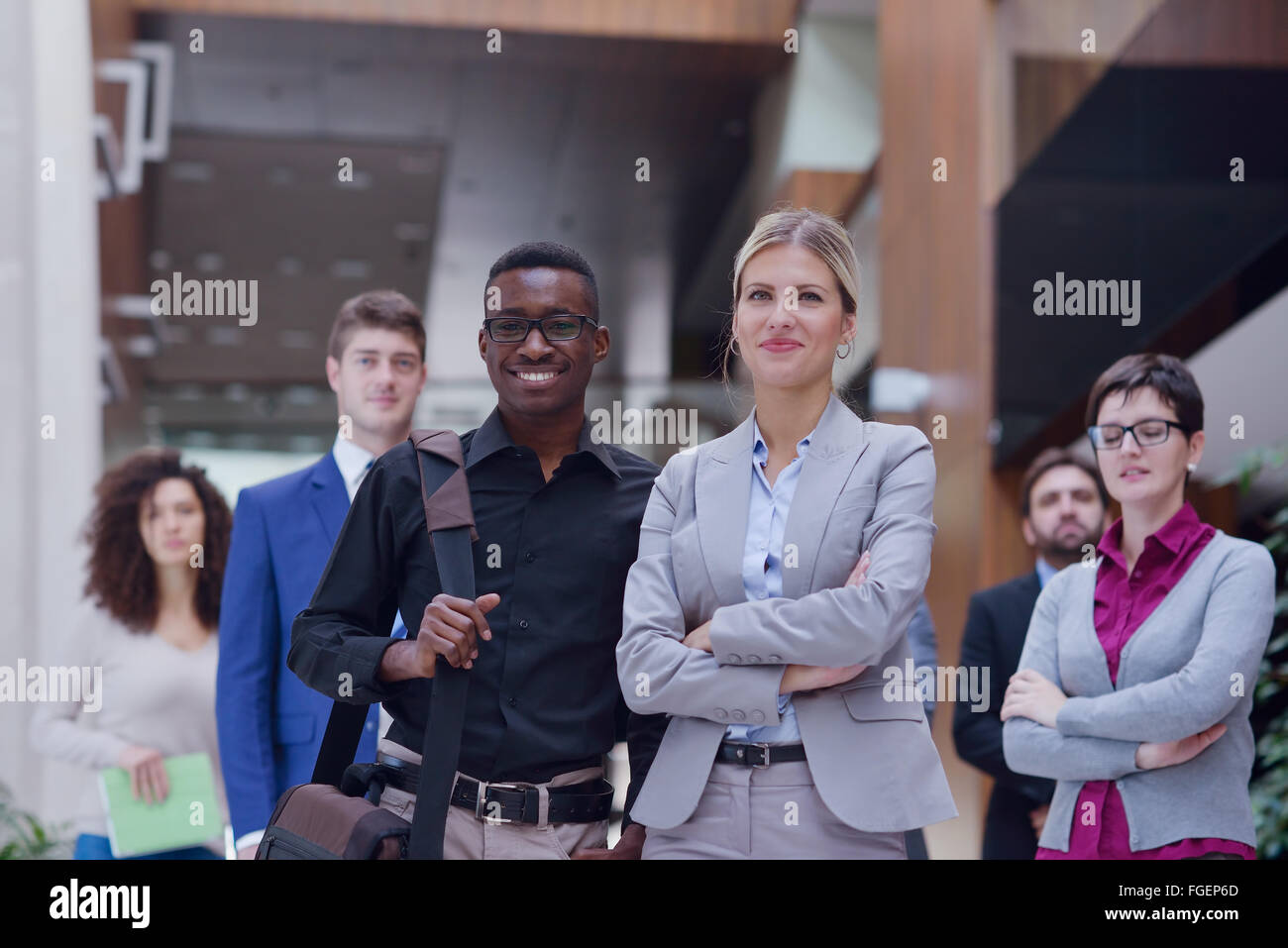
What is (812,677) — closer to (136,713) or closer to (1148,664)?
(1148,664)

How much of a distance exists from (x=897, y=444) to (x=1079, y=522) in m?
1.80

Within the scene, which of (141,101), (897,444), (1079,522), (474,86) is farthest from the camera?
(474,86)

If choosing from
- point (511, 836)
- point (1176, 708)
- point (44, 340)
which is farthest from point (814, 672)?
point (44, 340)

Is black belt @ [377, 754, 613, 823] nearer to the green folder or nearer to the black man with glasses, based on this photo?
the black man with glasses

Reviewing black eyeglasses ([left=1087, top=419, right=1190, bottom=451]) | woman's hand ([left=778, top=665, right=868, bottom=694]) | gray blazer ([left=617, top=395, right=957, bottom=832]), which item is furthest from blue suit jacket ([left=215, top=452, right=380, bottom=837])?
black eyeglasses ([left=1087, top=419, right=1190, bottom=451])

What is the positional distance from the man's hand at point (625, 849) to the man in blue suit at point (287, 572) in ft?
2.80

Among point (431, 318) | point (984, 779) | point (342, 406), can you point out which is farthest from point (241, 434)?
point (342, 406)

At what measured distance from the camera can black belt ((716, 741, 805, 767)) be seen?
2170mm

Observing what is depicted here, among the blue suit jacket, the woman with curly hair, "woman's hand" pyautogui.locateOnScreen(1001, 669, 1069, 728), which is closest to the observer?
"woman's hand" pyautogui.locateOnScreen(1001, 669, 1069, 728)

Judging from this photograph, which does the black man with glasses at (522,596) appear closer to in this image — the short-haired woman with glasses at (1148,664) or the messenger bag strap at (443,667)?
the messenger bag strap at (443,667)

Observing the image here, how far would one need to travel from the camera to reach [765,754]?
2170 millimetres

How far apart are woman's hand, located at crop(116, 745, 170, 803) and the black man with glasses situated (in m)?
1.60
